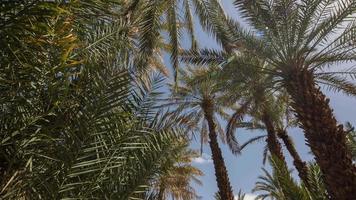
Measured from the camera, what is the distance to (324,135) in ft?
30.6

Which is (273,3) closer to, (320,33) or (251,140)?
(320,33)

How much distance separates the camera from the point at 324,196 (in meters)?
9.98

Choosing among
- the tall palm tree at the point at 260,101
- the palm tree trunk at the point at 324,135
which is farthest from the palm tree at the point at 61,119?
the tall palm tree at the point at 260,101

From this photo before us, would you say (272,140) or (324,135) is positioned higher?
(272,140)

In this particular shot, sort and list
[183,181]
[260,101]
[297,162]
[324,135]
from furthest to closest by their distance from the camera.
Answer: [183,181] → [297,162] → [260,101] → [324,135]

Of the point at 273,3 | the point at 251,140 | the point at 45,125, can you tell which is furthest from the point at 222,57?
the point at 251,140

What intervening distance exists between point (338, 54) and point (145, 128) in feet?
26.2

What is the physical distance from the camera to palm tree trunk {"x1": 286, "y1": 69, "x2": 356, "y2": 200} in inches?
337

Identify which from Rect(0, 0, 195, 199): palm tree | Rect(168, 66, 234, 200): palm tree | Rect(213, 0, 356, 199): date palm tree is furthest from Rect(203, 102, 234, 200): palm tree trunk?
Rect(0, 0, 195, 199): palm tree

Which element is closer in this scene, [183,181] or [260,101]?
[260,101]

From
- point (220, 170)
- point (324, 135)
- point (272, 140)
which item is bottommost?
point (324, 135)

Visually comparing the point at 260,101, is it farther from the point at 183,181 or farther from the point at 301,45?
the point at 183,181

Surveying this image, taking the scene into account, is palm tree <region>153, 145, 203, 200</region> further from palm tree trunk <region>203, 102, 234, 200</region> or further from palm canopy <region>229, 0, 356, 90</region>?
A: palm canopy <region>229, 0, 356, 90</region>

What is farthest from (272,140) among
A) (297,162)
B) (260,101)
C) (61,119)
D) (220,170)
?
(61,119)
